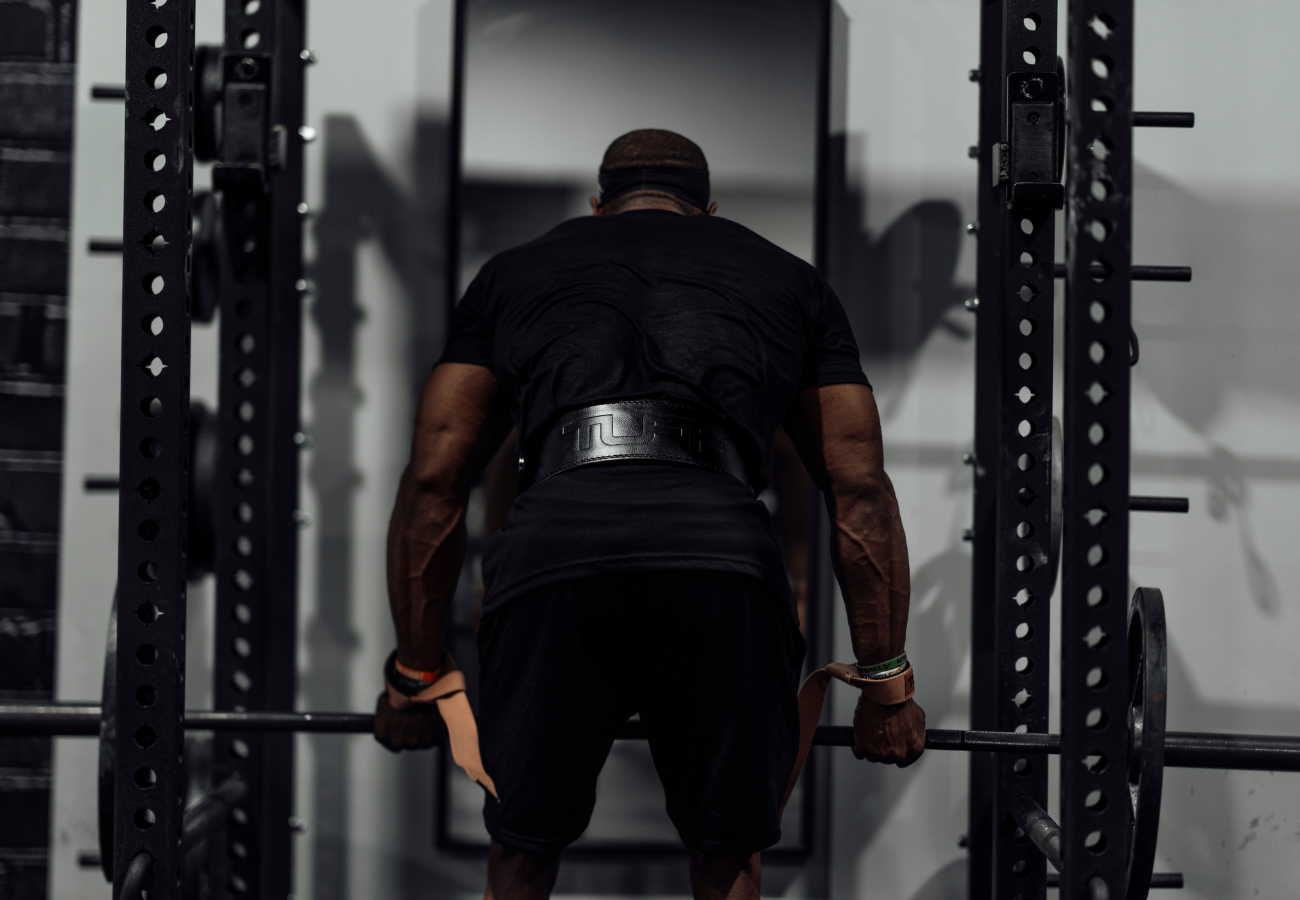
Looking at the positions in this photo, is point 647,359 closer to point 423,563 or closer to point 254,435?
point 423,563

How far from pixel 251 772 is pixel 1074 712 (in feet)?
5.08

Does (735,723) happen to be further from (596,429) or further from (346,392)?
(346,392)

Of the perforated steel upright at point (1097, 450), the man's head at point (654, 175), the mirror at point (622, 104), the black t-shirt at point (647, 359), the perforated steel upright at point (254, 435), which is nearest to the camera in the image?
the perforated steel upright at point (1097, 450)

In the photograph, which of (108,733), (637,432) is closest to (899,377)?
(637,432)

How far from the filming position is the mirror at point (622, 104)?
2.08 meters

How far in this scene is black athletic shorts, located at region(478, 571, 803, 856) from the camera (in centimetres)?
134

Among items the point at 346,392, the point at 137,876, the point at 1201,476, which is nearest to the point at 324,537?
the point at 346,392

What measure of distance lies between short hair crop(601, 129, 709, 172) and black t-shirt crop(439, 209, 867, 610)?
106 mm

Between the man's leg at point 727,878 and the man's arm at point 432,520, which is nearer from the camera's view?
the man's leg at point 727,878

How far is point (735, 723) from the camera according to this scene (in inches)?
53.0

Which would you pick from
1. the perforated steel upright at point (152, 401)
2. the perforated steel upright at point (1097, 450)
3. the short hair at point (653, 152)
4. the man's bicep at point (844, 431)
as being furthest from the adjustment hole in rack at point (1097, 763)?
the perforated steel upright at point (152, 401)

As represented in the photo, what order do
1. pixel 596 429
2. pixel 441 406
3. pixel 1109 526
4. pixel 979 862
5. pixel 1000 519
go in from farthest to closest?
pixel 979 862, pixel 1000 519, pixel 441 406, pixel 596 429, pixel 1109 526

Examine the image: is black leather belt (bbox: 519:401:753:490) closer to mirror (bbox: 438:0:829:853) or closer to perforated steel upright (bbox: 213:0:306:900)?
mirror (bbox: 438:0:829:853)

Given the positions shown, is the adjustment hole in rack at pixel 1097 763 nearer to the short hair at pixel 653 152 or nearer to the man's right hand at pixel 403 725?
the man's right hand at pixel 403 725
